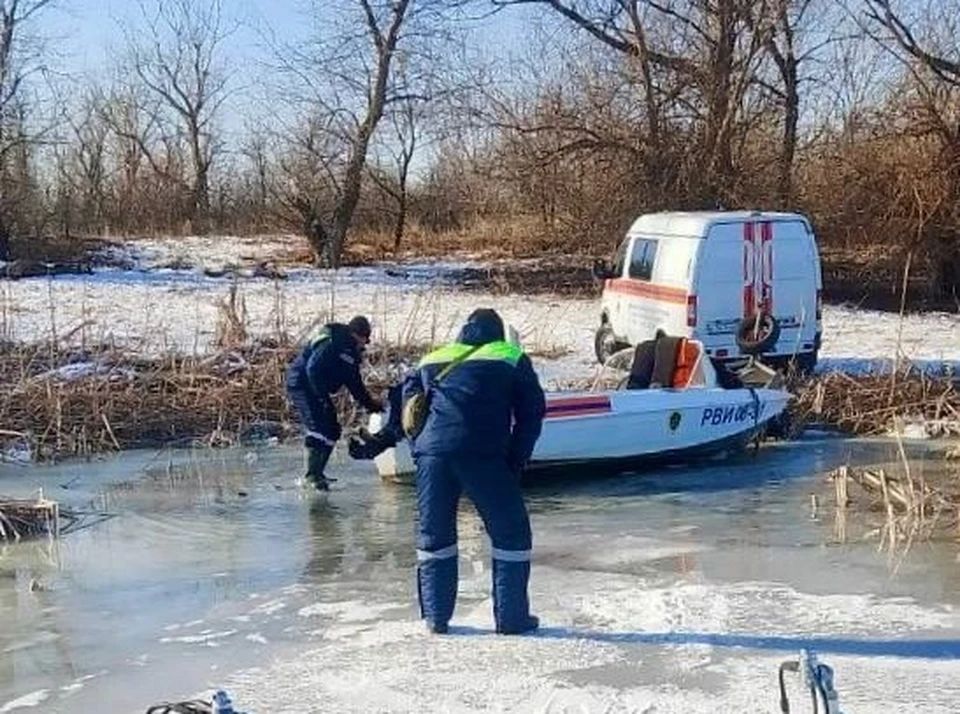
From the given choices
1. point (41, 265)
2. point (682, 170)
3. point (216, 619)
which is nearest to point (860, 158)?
point (682, 170)

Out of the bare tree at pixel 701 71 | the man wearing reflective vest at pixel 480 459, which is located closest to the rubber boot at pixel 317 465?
the man wearing reflective vest at pixel 480 459

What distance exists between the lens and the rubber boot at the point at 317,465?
11648 millimetres

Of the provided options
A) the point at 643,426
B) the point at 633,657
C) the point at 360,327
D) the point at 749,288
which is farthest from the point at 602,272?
the point at 633,657

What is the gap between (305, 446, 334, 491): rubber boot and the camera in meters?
11.6

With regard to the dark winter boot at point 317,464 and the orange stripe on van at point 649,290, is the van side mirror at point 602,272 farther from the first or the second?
the dark winter boot at point 317,464

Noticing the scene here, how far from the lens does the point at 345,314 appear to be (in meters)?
23.0

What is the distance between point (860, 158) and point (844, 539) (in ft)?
55.7

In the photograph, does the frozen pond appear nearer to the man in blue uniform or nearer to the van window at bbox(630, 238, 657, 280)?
the man in blue uniform

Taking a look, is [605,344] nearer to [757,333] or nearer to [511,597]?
[757,333]

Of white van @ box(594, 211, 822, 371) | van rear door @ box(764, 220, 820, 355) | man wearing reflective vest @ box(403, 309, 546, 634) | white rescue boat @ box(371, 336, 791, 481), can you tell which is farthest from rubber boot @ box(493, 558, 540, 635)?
van rear door @ box(764, 220, 820, 355)

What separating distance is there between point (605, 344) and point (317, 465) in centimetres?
732

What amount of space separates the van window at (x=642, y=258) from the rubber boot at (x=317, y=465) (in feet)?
21.1

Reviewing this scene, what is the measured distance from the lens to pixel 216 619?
25.6ft

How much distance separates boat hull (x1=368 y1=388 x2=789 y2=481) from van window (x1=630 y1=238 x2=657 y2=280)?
4.53m
